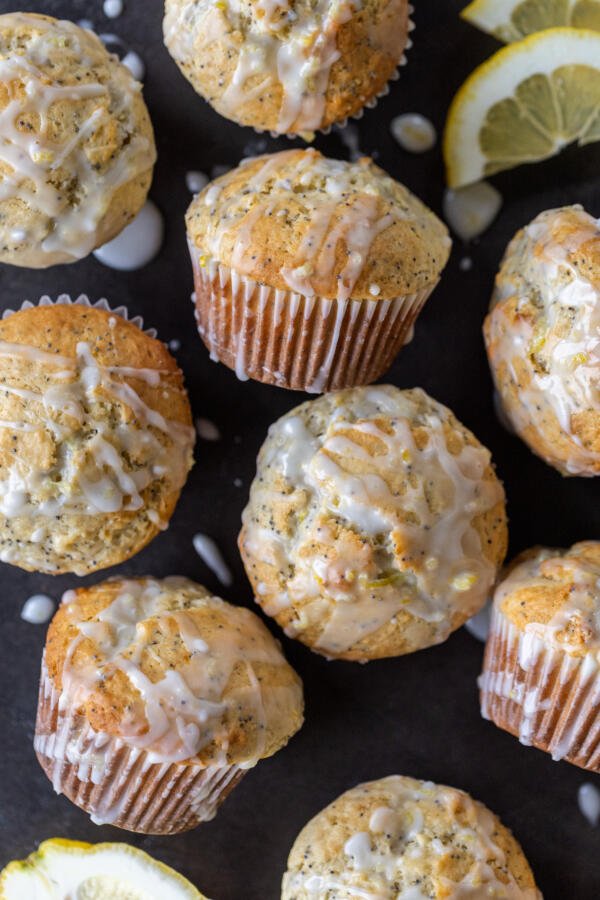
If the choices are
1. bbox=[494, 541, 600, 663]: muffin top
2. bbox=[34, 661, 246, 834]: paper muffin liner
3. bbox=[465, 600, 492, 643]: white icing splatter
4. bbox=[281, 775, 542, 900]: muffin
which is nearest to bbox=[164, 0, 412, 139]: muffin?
bbox=[494, 541, 600, 663]: muffin top

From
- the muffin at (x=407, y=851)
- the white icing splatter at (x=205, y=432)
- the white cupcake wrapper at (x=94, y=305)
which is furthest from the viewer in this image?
the white icing splatter at (x=205, y=432)

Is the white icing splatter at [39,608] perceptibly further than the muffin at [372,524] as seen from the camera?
Yes

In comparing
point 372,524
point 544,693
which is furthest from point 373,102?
point 544,693

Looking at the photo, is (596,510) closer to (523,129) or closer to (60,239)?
(523,129)

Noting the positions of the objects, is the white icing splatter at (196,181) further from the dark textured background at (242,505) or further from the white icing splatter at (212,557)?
the white icing splatter at (212,557)

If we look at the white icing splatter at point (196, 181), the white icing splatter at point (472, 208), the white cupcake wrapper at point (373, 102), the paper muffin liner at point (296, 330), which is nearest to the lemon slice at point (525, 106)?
the white icing splatter at point (472, 208)

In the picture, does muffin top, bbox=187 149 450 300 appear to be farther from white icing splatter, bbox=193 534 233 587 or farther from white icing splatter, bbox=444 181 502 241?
white icing splatter, bbox=193 534 233 587

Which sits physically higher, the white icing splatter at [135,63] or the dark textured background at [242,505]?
the white icing splatter at [135,63]
